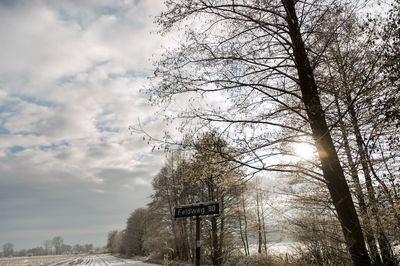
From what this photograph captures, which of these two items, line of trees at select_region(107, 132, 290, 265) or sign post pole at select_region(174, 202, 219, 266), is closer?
line of trees at select_region(107, 132, 290, 265)

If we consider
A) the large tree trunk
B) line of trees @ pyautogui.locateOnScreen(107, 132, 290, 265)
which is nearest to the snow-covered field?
line of trees @ pyautogui.locateOnScreen(107, 132, 290, 265)

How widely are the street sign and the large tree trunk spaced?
245cm

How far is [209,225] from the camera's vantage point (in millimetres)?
15391

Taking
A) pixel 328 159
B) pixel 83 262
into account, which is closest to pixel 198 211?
pixel 328 159

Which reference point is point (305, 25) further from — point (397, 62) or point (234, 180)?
point (234, 180)

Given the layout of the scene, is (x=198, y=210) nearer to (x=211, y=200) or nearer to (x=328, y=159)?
(x=328, y=159)

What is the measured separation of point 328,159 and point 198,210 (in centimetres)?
307

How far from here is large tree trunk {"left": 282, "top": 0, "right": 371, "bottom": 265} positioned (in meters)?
3.90

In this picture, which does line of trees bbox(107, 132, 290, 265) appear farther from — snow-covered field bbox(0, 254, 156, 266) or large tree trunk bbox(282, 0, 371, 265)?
snow-covered field bbox(0, 254, 156, 266)

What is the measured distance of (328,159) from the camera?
4207 mm

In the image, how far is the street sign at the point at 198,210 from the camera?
570 centimetres

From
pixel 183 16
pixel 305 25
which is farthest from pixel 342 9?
pixel 183 16

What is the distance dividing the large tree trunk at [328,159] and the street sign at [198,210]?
8.04 ft

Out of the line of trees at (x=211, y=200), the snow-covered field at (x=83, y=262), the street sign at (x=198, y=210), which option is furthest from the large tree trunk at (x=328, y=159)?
the snow-covered field at (x=83, y=262)
